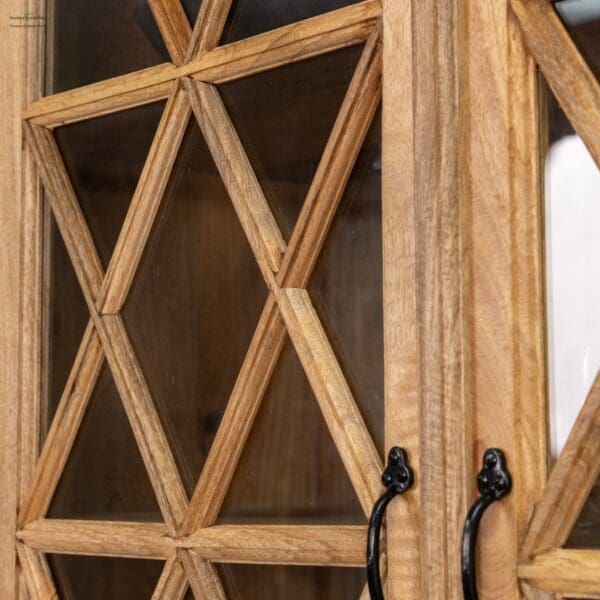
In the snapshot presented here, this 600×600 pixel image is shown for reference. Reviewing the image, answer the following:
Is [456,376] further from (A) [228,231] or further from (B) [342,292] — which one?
(A) [228,231]

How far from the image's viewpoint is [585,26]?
97 cm

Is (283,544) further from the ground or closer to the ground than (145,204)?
closer to the ground

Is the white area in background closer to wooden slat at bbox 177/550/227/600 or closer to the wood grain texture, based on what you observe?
the wood grain texture

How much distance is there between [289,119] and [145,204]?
0.71ft

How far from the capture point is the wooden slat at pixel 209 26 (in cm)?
127

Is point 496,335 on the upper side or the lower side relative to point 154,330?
lower

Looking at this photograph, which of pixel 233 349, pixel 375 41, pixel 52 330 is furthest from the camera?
pixel 52 330

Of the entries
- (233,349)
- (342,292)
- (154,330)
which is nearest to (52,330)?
(154,330)

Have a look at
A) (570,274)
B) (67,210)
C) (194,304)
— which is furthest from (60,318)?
(570,274)

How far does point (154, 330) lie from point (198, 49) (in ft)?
0.99

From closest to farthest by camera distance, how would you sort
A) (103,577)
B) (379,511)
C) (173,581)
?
(379,511) → (173,581) → (103,577)

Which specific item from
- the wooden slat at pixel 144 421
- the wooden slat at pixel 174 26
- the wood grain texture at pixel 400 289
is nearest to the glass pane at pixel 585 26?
the wood grain texture at pixel 400 289

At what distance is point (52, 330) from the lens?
4.74ft

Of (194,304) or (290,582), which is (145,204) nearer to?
(194,304)
